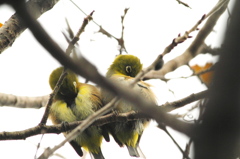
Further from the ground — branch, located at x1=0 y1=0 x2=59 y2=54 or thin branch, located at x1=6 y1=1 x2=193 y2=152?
branch, located at x1=0 y1=0 x2=59 y2=54

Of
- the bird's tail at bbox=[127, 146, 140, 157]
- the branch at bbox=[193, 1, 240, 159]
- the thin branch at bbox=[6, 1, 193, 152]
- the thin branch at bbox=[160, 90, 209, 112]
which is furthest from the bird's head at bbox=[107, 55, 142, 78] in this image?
the branch at bbox=[193, 1, 240, 159]

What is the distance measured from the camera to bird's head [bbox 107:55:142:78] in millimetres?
4301

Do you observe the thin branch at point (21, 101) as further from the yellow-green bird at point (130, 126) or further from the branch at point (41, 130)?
the branch at point (41, 130)

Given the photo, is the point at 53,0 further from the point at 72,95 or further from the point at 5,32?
the point at 72,95

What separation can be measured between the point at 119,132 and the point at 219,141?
3.10m

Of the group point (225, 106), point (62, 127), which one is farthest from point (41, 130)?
point (225, 106)

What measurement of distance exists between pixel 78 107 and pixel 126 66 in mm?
888

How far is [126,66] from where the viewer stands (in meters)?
4.32

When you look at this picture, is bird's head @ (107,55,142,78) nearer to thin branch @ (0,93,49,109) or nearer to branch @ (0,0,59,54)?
thin branch @ (0,93,49,109)

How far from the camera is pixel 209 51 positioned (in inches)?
167

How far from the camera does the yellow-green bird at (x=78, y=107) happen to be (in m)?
3.76

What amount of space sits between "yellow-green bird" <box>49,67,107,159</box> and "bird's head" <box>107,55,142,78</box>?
17.2 inches

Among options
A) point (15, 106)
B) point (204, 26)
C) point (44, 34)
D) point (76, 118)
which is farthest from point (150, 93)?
point (44, 34)

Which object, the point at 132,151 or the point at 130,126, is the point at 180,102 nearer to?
the point at 130,126
